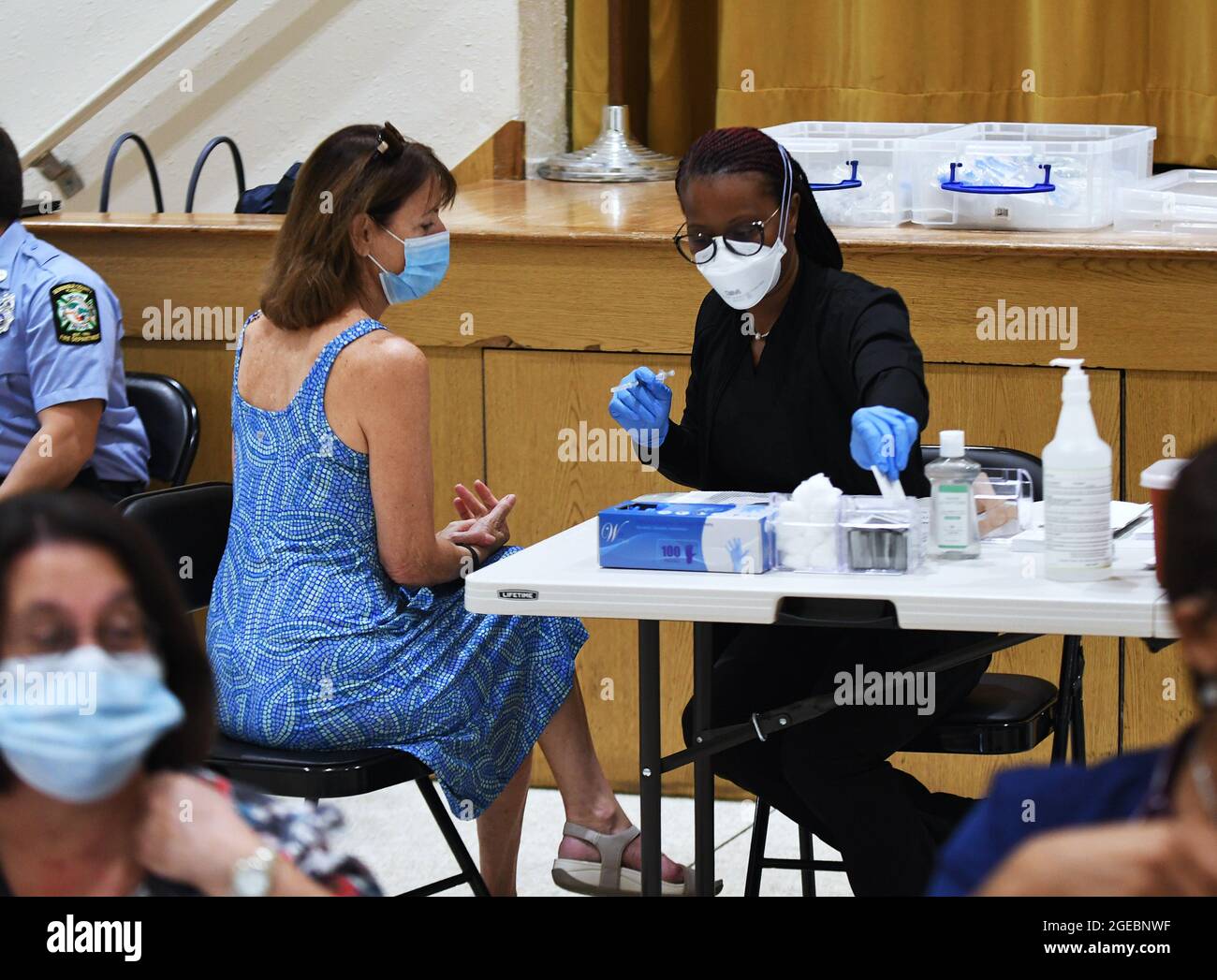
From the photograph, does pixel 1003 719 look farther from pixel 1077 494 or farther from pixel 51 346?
pixel 51 346

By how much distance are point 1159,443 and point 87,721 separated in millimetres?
2259

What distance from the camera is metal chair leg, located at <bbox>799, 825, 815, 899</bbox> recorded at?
245 cm

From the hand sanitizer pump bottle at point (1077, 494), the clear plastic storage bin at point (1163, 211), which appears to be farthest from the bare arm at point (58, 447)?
the clear plastic storage bin at point (1163, 211)

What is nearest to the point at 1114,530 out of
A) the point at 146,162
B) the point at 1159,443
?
the point at 1159,443

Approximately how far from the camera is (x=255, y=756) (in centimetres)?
217

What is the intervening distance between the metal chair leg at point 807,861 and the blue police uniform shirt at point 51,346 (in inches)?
54.3

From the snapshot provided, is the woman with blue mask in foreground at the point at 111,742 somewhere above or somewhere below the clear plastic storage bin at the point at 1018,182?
below

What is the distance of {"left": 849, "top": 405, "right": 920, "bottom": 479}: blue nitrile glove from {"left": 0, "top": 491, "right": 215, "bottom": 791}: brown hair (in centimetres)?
100

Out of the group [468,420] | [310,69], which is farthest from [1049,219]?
[310,69]

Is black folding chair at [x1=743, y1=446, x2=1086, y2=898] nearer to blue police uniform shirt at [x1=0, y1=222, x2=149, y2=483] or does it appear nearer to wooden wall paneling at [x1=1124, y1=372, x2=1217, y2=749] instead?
wooden wall paneling at [x1=1124, y1=372, x2=1217, y2=749]

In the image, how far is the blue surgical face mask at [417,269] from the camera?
2367mm

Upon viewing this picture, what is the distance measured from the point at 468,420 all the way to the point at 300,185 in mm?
930

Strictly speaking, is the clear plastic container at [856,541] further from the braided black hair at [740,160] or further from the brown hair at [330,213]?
the brown hair at [330,213]

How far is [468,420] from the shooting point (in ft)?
10.5
